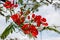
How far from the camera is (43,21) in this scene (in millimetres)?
696

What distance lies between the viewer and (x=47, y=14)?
69.6 inches

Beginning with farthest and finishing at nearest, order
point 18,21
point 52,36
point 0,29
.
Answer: point 52,36 → point 0,29 → point 18,21

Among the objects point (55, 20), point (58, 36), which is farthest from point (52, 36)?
point (55, 20)

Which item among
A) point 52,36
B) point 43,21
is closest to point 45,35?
point 52,36

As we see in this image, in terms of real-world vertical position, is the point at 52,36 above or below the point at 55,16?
below

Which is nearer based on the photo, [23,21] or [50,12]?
[23,21]

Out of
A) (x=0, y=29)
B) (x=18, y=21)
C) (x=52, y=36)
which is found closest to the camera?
(x=18, y=21)

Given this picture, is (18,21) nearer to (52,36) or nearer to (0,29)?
(0,29)

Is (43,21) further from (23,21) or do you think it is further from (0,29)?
(0,29)

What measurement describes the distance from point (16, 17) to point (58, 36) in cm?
121

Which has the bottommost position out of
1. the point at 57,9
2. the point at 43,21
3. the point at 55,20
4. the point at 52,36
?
the point at 52,36

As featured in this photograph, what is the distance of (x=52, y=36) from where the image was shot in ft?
→ 5.89

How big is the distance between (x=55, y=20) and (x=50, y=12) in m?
0.11

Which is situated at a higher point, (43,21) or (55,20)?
(43,21)
